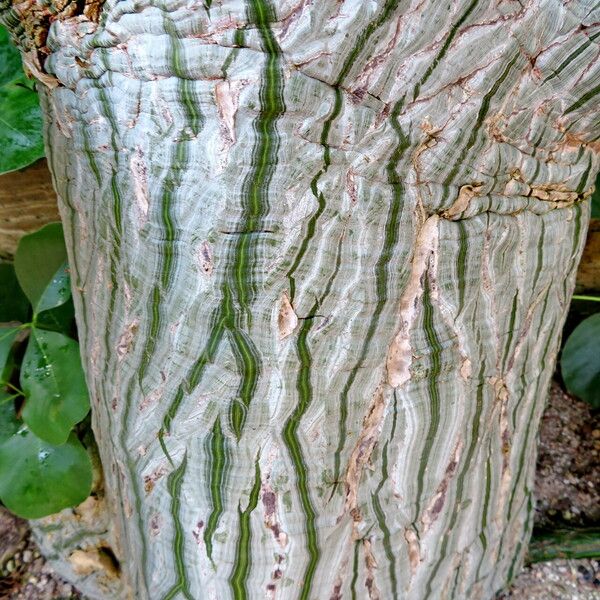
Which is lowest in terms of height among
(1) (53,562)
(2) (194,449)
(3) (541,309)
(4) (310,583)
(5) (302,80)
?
(1) (53,562)

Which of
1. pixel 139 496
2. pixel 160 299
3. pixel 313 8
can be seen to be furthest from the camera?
pixel 139 496

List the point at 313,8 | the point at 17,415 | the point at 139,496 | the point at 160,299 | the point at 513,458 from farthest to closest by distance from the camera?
1. the point at 17,415
2. the point at 513,458
3. the point at 139,496
4. the point at 160,299
5. the point at 313,8

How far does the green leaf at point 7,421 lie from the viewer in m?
0.86

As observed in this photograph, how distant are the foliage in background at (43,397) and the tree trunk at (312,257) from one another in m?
0.14

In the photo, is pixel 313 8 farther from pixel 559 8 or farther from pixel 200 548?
pixel 200 548

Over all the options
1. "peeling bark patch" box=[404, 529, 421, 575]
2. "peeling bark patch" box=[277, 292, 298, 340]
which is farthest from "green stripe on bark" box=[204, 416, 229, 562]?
"peeling bark patch" box=[404, 529, 421, 575]

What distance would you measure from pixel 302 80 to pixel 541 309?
0.38 metres

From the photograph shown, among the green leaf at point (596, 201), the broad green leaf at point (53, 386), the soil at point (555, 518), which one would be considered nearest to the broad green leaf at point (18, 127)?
the broad green leaf at point (53, 386)

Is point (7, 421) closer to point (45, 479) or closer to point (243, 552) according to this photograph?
point (45, 479)

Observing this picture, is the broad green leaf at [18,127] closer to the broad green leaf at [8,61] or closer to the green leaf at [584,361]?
the broad green leaf at [8,61]

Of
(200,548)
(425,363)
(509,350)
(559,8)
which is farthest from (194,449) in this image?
(559,8)

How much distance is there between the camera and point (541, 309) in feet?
2.19

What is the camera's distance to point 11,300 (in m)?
1.02

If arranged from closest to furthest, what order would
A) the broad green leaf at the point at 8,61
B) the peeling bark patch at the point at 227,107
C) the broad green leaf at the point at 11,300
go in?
the peeling bark patch at the point at 227,107
the broad green leaf at the point at 8,61
the broad green leaf at the point at 11,300
